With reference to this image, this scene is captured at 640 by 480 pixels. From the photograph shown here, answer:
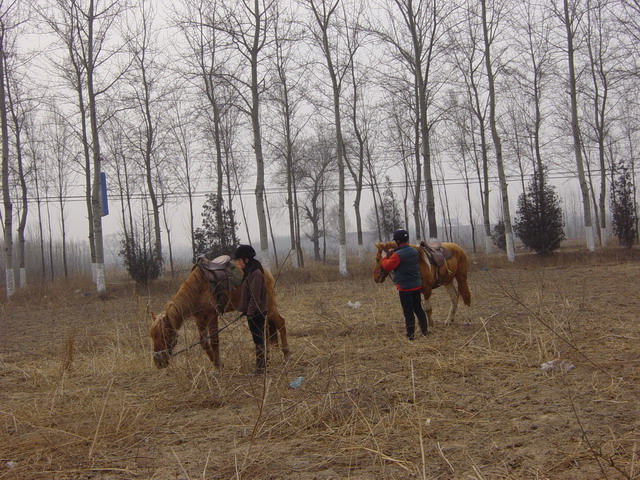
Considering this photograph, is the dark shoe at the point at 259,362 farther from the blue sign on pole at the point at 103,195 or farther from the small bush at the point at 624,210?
the small bush at the point at 624,210

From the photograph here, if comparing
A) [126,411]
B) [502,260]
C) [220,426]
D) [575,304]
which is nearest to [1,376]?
[126,411]

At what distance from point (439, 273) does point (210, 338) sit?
12.0 feet

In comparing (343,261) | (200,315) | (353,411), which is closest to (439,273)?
(200,315)

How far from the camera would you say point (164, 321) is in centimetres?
563

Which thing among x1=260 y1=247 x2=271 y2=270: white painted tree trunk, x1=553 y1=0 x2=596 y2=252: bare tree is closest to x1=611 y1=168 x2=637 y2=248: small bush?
x1=553 y1=0 x2=596 y2=252: bare tree

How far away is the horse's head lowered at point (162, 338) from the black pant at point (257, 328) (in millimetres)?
812

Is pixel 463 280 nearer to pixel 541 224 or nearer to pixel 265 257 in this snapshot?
pixel 265 257

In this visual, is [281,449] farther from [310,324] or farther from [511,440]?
[310,324]

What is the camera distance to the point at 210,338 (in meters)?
5.74

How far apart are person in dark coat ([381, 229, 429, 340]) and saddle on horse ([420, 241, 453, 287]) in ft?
2.02

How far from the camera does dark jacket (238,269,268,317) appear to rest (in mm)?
5731

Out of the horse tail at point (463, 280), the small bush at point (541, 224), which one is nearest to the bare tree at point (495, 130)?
the small bush at point (541, 224)

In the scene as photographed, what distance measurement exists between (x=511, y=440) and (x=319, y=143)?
1262 inches

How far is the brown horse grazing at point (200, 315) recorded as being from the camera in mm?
5617
